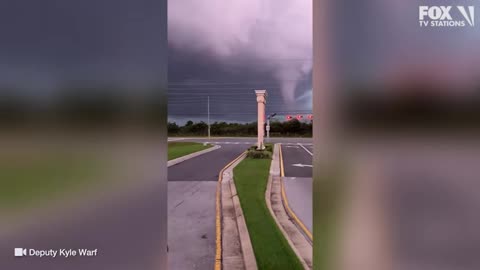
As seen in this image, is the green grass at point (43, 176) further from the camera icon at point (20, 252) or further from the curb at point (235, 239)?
the curb at point (235, 239)

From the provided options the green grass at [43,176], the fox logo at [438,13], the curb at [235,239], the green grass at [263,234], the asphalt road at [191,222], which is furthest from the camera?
the asphalt road at [191,222]

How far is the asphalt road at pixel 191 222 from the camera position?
3.38 meters

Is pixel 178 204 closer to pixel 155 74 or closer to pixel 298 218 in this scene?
pixel 298 218

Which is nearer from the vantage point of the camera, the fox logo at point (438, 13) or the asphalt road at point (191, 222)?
the fox logo at point (438, 13)

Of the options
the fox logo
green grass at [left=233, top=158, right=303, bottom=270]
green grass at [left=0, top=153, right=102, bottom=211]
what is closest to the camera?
the fox logo

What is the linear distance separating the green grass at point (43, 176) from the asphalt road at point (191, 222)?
6.57 ft

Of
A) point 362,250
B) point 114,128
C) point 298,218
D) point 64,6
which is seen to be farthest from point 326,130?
point 298,218

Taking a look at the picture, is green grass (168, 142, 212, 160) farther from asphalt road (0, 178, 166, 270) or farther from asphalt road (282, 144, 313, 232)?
asphalt road (0, 178, 166, 270)

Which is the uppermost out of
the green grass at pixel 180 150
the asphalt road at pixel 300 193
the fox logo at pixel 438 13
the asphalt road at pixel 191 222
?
the fox logo at pixel 438 13

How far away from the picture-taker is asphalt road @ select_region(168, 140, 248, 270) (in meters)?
3.38

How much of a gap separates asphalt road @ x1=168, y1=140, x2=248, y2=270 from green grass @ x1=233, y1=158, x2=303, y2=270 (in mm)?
611

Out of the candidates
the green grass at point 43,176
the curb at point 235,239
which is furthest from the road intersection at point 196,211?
the green grass at point 43,176

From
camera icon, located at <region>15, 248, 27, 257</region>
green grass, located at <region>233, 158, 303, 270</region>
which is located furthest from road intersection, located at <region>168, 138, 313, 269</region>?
camera icon, located at <region>15, 248, 27, 257</region>

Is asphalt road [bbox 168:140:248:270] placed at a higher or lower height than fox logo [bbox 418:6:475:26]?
lower
